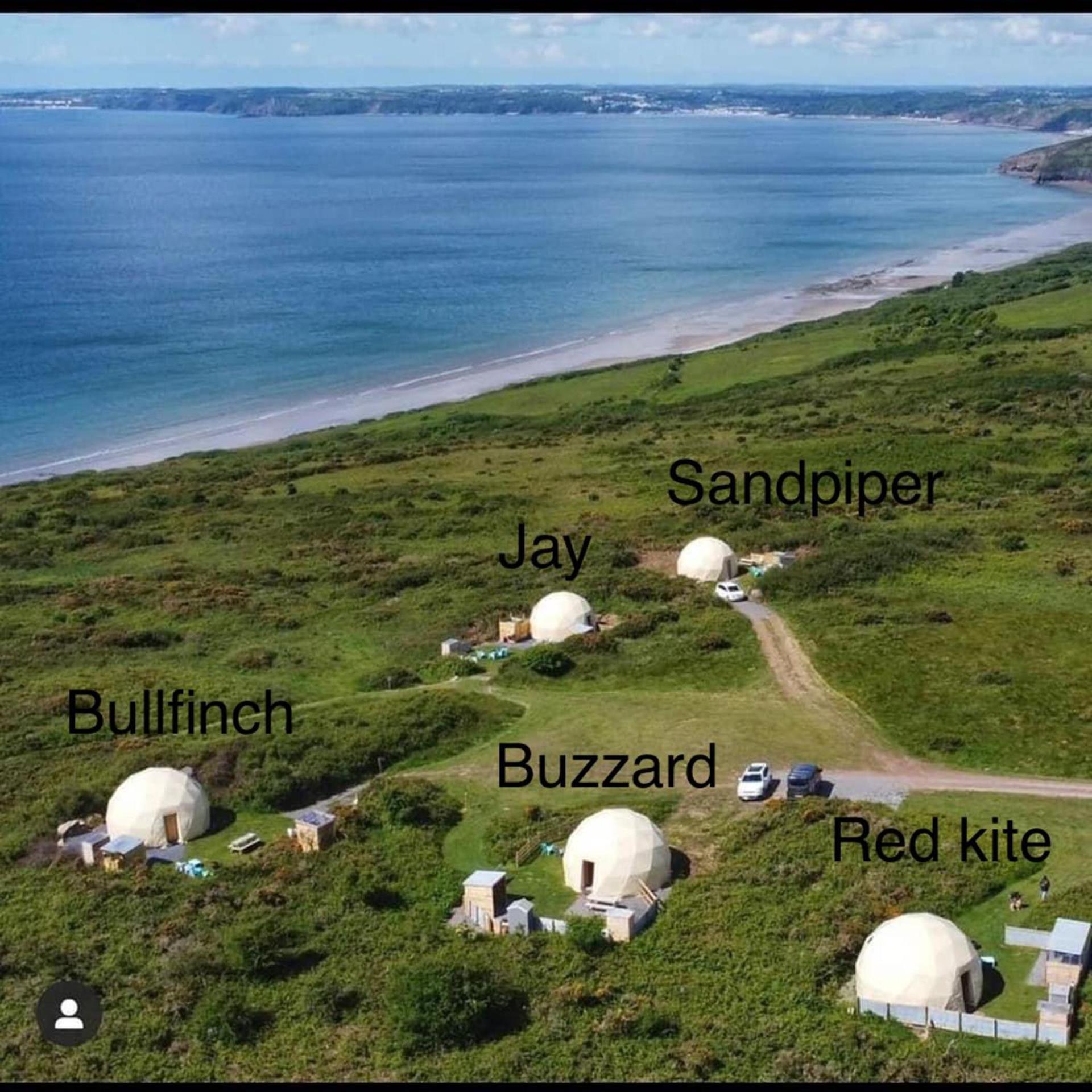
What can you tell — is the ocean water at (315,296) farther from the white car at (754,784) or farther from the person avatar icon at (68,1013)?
the white car at (754,784)

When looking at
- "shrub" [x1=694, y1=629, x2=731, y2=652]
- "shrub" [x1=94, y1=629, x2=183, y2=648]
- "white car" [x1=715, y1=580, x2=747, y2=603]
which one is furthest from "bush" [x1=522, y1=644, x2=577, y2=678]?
"shrub" [x1=94, y1=629, x2=183, y2=648]

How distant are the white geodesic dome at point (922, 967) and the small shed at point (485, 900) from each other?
7314 mm

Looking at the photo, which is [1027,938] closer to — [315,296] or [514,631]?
[514,631]

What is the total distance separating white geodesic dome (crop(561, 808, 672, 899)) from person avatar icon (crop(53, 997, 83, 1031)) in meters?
10.1

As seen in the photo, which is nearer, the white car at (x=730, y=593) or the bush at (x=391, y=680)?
the bush at (x=391, y=680)

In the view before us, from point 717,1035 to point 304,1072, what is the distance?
704cm

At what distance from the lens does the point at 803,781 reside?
104ft

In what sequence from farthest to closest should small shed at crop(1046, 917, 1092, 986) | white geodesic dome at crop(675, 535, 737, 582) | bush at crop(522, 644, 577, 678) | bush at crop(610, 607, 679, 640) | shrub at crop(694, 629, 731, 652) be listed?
white geodesic dome at crop(675, 535, 737, 582) → bush at crop(610, 607, 679, 640) → shrub at crop(694, 629, 731, 652) → bush at crop(522, 644, 577, 678) → small shed at crop(1046, 917, 1092, 986)

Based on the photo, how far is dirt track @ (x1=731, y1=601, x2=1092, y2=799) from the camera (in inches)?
1255

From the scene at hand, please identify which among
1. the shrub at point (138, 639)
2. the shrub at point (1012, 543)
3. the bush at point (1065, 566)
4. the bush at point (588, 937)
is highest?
the shrub at point (1012, 543)

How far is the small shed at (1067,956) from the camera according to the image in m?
23.3

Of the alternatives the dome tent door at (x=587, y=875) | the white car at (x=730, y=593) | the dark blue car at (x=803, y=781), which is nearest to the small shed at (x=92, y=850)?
the dome tent door at (x=587, y=875)

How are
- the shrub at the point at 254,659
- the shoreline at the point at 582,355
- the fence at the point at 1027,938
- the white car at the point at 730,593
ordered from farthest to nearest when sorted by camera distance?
the shoreline at the point at 582,355
the white car at the point at 730,593
the shrub at the point at 254,659
the fence at the point at 1027,938

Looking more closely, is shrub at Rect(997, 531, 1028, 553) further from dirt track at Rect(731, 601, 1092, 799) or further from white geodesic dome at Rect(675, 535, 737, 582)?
dirt track at Rect(731, 601, 1092, 799)
